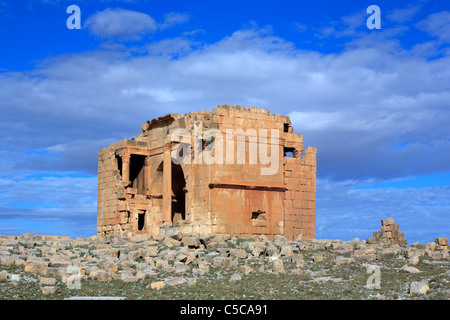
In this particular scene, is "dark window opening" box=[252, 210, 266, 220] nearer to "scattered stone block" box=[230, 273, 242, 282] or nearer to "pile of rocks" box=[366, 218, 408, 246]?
"pile of rocks" box=[366, 218, 408, 246]

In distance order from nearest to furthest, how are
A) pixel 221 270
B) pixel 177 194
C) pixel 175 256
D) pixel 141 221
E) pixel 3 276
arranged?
pixel 3 276, pixel 221 270, pixel 175 256, pixel 177 194, pixel 141 221

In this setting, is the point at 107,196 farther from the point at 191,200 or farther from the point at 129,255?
the point at 129,255

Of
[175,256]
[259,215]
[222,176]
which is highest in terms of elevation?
[222,176]

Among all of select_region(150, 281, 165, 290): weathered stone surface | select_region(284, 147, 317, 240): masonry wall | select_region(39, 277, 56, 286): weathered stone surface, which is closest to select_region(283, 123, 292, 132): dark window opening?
select_region(284, 147, 317, 240): masonry wall

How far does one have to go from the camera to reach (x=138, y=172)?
36.2m

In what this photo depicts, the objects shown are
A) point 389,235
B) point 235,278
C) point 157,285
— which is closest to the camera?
point 157,285

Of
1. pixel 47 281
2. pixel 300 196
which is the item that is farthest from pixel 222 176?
pixel 47 281

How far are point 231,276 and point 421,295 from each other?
18.7ft

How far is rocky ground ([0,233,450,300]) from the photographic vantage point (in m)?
18.2

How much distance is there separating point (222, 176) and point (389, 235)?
754 cm

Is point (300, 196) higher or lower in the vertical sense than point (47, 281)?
higher

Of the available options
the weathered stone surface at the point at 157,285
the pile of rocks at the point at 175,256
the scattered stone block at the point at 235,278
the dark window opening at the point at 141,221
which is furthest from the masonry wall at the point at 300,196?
the weathered stone surface at the point at 157,285

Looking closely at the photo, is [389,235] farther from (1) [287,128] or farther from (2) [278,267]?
(2) [278,267]
